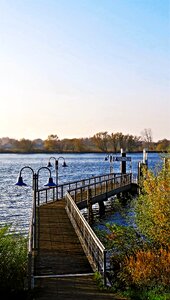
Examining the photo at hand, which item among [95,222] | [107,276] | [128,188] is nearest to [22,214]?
[95,222]

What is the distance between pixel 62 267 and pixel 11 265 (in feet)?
9.67

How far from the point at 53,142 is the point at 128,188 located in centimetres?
13631

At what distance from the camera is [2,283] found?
11609mm

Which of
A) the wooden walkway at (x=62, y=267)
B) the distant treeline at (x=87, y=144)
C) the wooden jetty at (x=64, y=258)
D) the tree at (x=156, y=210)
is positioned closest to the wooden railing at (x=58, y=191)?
the wooden jetty at (x=64, y=258)

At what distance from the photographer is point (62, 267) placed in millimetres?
14672

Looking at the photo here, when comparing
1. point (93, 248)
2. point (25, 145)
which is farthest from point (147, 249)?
point (25, 145)

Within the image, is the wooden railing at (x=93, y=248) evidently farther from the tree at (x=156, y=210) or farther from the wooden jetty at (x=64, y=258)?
the tree at (x=156, y=210)

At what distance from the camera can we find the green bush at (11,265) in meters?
11.7

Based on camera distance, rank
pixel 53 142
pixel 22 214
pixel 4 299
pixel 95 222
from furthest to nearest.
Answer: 1. pixel 53 142
2. pixel 22 214
3. pixel 95 222
4. pixel 4 299

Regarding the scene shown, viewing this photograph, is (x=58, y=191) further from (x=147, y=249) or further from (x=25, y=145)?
(x=25, y=145)

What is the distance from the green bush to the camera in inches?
461

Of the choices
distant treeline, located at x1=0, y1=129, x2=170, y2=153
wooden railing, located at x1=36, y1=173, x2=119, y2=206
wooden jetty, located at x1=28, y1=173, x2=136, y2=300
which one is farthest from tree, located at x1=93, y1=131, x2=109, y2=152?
wooden jetty, located at x1=28, y1=173, x2=136, y2=300

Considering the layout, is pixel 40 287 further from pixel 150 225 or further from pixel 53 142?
pixel 53 142

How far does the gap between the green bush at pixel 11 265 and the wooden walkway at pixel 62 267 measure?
0.56 meters
